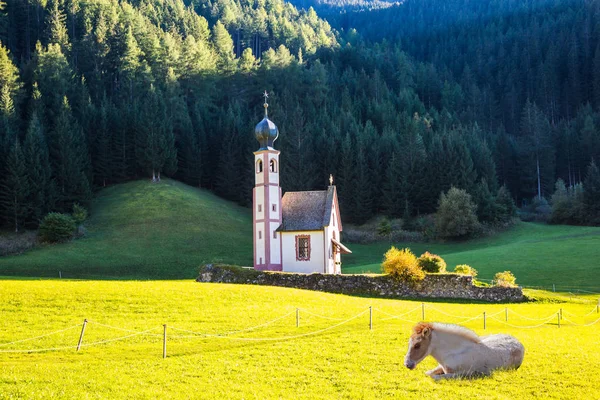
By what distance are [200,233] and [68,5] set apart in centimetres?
7317

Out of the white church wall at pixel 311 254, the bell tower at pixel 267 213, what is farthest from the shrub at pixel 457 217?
the bell tower at pixel 267 213

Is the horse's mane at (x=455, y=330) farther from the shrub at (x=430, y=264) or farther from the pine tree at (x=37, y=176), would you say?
the pine tree at (x=37, y=176)

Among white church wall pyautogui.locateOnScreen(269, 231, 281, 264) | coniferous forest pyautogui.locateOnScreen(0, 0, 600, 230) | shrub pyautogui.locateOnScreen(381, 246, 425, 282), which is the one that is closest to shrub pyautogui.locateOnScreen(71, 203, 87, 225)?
coniferous forest pyautogui.locateOnScreen(0, 0, 600, 230)

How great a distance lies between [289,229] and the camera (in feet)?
153

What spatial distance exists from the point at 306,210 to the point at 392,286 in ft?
41.8

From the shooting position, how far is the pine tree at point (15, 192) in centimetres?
6516

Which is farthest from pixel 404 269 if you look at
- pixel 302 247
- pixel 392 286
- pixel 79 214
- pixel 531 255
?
pixel 79 214

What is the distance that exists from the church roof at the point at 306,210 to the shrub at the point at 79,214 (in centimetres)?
2794

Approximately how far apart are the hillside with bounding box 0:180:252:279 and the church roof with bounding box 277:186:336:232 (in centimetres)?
709

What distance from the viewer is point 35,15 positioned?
369 ft

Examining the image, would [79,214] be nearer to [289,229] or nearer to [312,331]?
[289,229]

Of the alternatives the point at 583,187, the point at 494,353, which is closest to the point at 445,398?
the point at 494,353

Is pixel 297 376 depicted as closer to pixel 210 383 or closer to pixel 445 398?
pixel 210 383

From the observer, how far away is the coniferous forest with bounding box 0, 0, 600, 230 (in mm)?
77438
